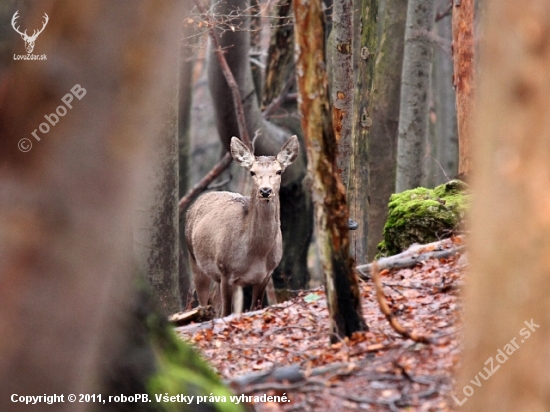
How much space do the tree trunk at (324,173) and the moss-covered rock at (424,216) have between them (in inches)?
153

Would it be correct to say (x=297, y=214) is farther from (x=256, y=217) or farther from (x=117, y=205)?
(x=117, y=205)

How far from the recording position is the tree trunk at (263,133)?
16.1 meters

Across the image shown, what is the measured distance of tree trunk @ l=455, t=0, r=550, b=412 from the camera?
11.4ft

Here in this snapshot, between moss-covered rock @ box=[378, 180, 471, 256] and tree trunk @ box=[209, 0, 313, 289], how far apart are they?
554 centimetres

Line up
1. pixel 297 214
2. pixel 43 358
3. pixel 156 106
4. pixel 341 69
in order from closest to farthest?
1. pixel 43 358
2. pixel 156 106
3. pixel 341 69
4. pixel 297 214

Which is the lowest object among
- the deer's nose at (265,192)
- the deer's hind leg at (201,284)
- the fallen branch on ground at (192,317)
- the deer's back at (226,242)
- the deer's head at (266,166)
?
the deer's hind leg at (201,284)

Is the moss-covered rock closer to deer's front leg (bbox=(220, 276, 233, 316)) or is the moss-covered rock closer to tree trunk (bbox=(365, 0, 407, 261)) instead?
deer's front leg (bbox=(220, 276, 233, 316))

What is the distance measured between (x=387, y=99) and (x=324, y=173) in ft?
38.6

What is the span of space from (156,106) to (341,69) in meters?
7.79

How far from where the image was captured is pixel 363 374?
225 inches

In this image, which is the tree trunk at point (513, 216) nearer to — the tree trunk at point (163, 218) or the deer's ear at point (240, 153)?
the deer's ear at point (240, 153)

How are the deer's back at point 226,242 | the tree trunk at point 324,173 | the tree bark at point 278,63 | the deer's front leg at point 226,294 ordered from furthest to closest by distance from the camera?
the tree bark at point 278,63
the deer's back at point 226,242
the deer's front leg at point 226,294
the tree trunk at point 324,173

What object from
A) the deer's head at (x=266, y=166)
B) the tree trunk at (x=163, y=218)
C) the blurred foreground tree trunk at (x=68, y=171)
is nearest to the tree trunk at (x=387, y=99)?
the tree trunk at (x=163, y=218)

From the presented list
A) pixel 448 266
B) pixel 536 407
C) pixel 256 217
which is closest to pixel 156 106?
pixel 536 407
